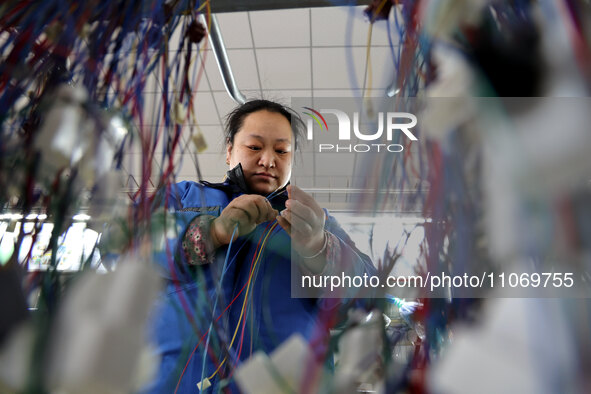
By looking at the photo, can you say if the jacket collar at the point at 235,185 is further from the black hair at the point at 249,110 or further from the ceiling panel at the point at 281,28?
the ceiling panel at the point at 281,28

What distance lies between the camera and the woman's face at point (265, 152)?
0.54 m

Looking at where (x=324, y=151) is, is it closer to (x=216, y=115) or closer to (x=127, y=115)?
(x=127, y=115)

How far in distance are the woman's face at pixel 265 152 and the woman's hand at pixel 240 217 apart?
18cm

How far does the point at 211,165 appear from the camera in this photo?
2402 millimetres

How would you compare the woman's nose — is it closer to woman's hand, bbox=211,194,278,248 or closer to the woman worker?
the woman worker

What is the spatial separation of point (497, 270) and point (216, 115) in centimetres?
192

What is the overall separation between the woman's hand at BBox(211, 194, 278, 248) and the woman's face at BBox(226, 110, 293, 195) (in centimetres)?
18

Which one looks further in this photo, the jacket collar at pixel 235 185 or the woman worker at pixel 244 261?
the jacket collar at pixel 235 185

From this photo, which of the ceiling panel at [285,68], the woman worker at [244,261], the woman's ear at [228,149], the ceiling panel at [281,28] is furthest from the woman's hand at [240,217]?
the ceiling panel at [285,68]

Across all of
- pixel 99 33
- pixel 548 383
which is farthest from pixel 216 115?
pixel 548 383

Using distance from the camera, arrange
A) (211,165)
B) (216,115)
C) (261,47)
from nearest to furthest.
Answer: (261,47) → (216,115) → (211,165)

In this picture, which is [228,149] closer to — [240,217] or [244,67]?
[240,217]

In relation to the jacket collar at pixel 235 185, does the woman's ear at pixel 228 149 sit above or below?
above

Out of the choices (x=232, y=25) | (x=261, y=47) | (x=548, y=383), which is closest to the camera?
(x=548, y=383)
